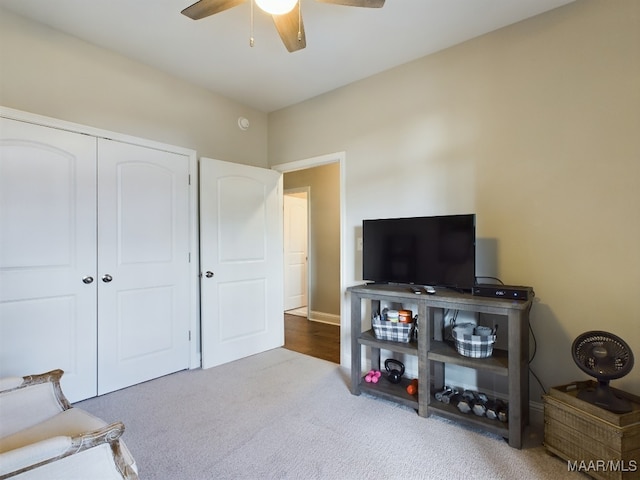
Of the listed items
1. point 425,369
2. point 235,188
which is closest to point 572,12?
point 425,369

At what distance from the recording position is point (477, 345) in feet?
6.78

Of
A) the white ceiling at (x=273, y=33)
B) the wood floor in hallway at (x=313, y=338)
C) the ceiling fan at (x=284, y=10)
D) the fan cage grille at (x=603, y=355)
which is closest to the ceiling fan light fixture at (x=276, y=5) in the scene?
the ceiling fan at (x=284, y=10)

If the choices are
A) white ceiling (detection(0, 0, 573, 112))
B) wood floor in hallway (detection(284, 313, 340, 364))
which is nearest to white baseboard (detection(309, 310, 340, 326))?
wood floor in hallway (detection(284, 313, 340, 364))

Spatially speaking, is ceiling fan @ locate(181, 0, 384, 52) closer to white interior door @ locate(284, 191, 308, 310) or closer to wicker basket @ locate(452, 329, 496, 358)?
wicker basket @ locate(452, 329, 496, 358)

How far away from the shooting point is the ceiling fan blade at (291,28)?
1.80 metres

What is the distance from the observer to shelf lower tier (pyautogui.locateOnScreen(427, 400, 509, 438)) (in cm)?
195

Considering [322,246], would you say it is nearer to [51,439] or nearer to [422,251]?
[422,251]

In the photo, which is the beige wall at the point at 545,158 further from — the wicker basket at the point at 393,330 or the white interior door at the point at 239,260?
→ the white interior door at the point at 239,260

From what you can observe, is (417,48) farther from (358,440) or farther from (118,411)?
(118,411)

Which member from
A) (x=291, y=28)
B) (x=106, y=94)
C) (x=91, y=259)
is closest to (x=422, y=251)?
(x=291, y=28)

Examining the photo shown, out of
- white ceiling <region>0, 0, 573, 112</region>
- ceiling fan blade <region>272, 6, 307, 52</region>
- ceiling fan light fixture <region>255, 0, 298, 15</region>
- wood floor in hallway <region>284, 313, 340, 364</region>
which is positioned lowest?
wood floor in hallway <region>284, 313, 340, 364</region>

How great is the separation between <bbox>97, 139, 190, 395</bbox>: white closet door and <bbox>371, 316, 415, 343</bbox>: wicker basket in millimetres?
1813

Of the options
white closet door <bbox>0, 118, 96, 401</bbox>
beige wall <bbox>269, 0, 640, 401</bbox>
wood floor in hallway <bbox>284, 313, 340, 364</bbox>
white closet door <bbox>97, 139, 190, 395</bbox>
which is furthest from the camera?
wood floor in hallway <bbox>284, 313, 340, 364</bbox>

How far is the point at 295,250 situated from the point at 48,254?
3976 millimetres
